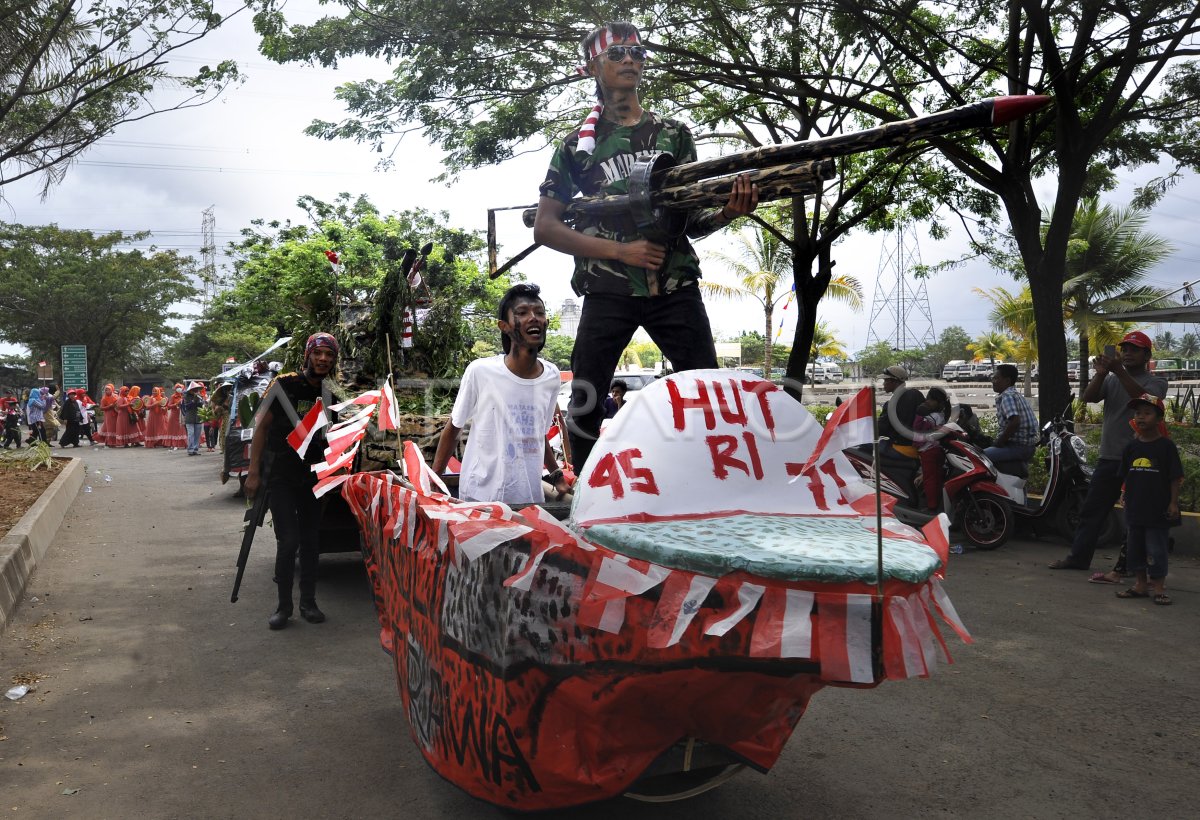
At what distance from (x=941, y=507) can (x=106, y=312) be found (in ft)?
132

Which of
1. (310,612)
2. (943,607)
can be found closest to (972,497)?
(310,612)

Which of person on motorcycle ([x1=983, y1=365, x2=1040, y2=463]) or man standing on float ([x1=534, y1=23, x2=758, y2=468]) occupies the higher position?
man standing on float ([x1=534, y1=23, x2=758, y2=468])

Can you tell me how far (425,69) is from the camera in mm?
10477

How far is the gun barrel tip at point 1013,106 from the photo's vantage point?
2041mm

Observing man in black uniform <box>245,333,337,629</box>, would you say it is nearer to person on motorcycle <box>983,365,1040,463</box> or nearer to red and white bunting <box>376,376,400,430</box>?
red and white bunting <box>376,376,400,430</box>

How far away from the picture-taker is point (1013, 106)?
204cm

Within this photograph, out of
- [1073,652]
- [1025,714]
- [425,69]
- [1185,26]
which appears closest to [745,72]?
[425,69]

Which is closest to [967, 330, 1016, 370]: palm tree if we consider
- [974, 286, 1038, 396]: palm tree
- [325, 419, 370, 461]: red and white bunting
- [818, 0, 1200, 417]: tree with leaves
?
[974, 286, 1038, 396]: palm tree

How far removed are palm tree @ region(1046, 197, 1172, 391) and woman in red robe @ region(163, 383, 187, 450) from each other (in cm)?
2393

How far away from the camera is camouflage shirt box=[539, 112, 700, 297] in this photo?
3.16 meters

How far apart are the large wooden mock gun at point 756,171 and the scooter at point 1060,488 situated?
252 inches

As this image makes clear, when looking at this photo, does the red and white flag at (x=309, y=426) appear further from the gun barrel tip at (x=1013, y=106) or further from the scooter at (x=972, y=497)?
the scooter at (x=972, y=497)

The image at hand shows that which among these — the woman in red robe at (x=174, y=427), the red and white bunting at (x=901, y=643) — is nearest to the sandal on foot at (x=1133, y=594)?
the red and white bunting at (x=901, y=643)

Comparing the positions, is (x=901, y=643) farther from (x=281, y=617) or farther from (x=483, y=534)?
(x=281, y=617)
